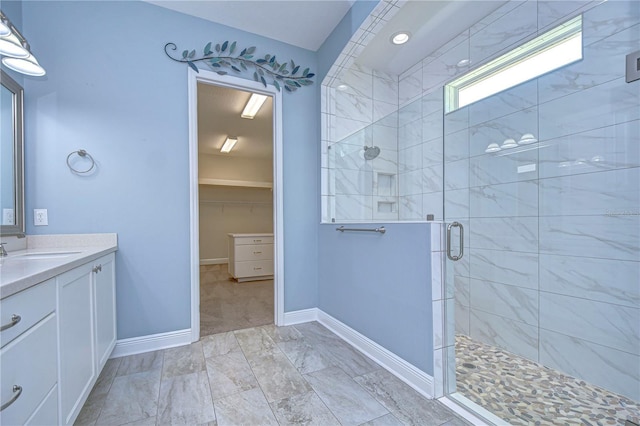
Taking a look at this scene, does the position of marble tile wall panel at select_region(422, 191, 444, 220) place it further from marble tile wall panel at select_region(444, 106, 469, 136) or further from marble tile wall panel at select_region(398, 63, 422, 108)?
marble tile wall panel at select_region(398, 63, 422, 108)

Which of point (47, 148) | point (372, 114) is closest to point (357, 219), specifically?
point (372, 114)

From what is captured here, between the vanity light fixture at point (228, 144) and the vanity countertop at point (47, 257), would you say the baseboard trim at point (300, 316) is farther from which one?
the vanity light fixture at point (228, 144)

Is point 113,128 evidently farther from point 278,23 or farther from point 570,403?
point 570,403

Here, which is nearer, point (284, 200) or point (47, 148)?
point (47, 148)

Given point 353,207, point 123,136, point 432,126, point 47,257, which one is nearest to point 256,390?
point 47,257

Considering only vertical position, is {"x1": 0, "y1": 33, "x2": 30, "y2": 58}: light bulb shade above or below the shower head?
above

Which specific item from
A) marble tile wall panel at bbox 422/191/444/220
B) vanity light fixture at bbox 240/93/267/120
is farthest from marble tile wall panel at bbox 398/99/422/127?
vanity light fixture at bbox 240/93/267/120

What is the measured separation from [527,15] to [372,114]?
1428 millimetres

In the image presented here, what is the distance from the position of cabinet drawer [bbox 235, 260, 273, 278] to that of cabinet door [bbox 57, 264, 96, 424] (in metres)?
3.07

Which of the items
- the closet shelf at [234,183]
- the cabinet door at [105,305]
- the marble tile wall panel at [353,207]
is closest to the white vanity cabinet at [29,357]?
the cabinet door at [105,305]

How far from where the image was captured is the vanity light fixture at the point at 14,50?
1.33m

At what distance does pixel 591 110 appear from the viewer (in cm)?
171

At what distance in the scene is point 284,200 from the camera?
2645 mm

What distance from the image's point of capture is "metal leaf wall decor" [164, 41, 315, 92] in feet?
7.44
